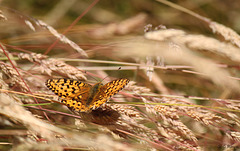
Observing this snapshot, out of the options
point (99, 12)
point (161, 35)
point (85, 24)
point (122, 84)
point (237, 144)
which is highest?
point (99, 12)

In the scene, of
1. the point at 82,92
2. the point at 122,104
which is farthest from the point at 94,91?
the point at 122,104

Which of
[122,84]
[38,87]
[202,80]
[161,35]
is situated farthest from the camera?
[202,80]

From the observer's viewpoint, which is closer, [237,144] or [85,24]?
[237,144]

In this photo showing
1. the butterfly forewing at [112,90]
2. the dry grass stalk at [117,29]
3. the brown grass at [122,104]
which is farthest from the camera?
the dry grass stalk at [117,29]

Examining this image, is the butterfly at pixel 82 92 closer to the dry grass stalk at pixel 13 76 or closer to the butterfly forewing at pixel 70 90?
the butterfly forewing at pixel 70 90

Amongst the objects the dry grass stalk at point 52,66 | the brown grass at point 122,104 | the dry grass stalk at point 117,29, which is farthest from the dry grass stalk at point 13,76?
the dry grass stalk at point 117,29

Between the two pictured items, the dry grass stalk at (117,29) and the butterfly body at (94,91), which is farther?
the dry grass stalk at (117,29)

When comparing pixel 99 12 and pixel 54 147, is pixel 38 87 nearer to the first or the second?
pixel 54 147

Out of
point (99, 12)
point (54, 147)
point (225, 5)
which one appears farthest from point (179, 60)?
point (225, 5)

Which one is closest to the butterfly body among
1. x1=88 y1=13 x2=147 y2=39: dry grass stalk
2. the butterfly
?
the butterfly
